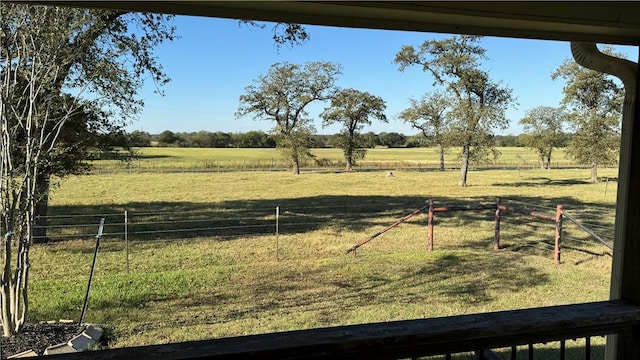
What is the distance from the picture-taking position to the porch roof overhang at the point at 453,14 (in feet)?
3.14

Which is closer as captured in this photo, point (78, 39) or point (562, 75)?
point (78, 39)

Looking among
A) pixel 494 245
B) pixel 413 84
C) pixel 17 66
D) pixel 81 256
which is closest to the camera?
pixel 17 66

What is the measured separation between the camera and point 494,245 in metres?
6.80

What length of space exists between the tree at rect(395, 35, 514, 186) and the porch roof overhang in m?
14.8

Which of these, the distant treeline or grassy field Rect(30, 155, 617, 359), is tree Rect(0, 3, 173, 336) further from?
the distant treeline

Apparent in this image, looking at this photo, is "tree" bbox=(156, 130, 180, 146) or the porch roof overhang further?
"tree" bbox=(156, 130, 180, 146)

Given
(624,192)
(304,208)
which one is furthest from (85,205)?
(624,192)

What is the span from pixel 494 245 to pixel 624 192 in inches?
231

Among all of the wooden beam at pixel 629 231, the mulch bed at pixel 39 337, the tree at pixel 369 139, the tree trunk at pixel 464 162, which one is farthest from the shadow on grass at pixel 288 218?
the tree at pixel 369 139

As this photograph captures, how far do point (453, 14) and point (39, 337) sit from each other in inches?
146

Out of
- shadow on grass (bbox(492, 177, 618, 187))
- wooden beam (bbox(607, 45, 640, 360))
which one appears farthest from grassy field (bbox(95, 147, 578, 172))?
wooden beam (bbox(607, 45, 640, 360))

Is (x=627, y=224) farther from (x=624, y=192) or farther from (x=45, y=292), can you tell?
(x=45, y=292)

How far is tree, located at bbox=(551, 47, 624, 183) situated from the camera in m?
13.9

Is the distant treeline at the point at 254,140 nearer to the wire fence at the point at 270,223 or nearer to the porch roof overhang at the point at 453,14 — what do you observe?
the wire fence at the point at 270,223
